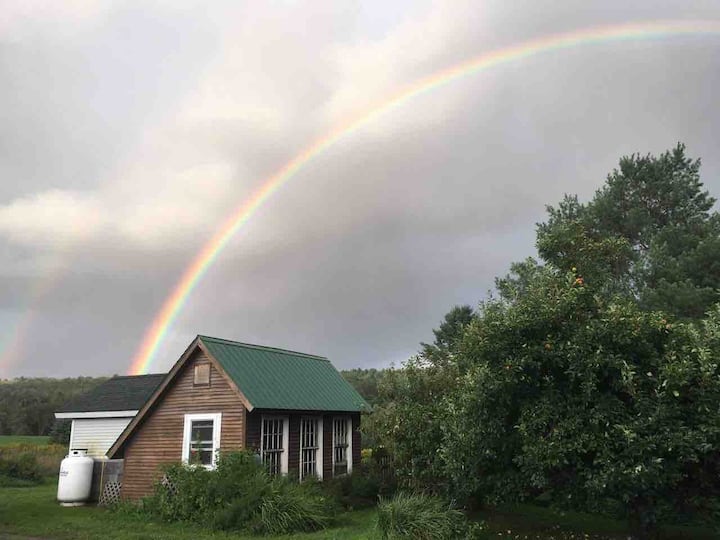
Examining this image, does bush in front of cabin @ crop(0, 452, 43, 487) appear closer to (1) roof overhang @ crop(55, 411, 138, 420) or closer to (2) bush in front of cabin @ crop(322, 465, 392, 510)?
(1) roof overhang @ crop(55, 411, 138, 420)

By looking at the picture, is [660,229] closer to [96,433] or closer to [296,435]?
[296,435]

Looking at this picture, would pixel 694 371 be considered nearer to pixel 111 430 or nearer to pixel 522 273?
pixel 522 273

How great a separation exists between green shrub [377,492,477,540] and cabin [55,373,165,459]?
47.3 ft

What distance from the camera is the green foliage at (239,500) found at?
14305mm

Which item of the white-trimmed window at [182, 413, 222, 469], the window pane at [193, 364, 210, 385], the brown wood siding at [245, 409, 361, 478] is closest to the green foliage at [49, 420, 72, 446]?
A: the brown wood siding at [245, 409, 361, 478]

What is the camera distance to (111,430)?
2403 centimetres

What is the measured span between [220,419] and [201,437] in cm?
107

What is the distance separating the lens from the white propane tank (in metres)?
20.3

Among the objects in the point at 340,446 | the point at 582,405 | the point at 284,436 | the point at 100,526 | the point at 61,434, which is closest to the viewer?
the point at 582,405

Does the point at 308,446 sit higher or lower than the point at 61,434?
lower

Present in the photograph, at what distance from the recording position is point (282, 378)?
21.0 m

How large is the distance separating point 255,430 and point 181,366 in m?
3.24

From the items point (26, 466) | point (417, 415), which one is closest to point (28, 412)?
A: point (26, 466)

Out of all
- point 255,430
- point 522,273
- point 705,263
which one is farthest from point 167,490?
point 705,263
